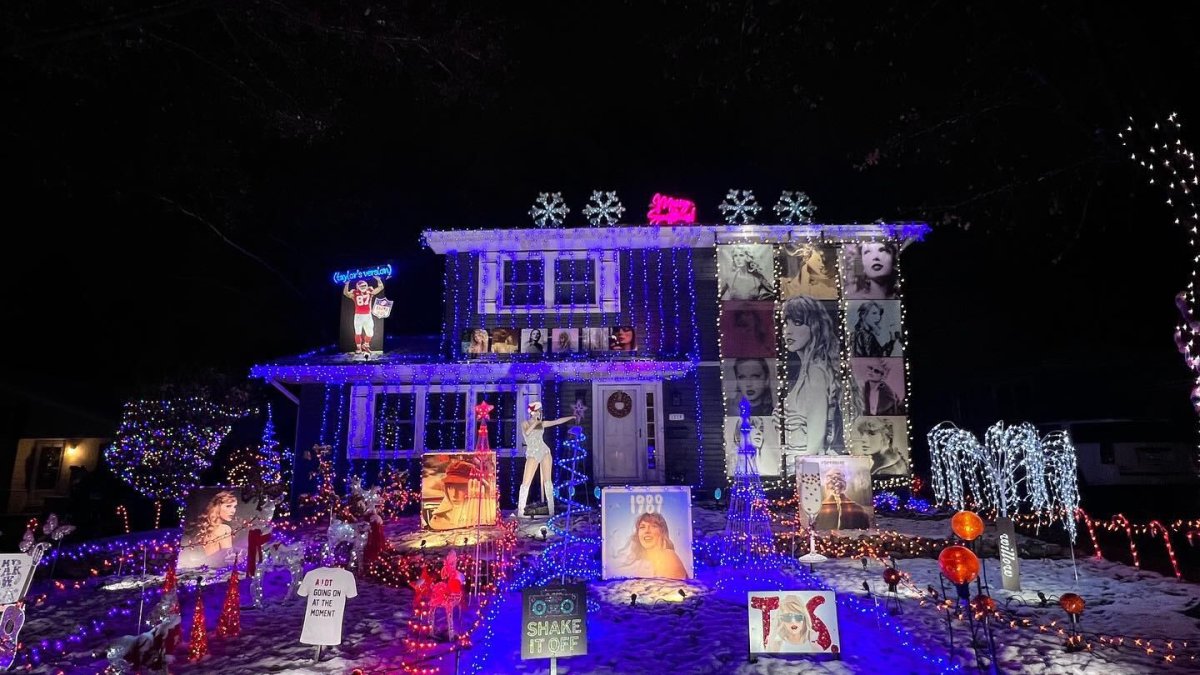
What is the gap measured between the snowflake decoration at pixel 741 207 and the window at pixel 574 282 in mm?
3735

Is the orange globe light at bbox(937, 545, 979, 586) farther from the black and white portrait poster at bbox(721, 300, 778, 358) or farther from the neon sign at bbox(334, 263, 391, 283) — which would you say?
the neon sign at bbox(334, 263, 391, 283)

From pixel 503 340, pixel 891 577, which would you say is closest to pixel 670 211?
pixel 503 340

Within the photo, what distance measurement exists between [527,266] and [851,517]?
1000 cm

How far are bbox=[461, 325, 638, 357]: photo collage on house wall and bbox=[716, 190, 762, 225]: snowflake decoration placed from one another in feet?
12.7

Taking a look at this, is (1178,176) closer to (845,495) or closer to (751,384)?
(845,495)

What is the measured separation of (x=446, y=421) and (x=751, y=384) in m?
7.57

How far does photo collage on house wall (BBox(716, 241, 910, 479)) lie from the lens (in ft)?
48.1

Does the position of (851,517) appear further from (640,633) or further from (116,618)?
(116,618)

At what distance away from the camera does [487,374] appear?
14258 mm

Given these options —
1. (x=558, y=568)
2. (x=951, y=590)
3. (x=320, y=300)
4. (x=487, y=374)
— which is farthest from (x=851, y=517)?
(x=320, y=300)

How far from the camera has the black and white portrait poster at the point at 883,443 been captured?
14570 mm

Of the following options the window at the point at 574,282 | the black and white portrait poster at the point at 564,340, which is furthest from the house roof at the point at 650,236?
the black and white portrait poster at the point at 564,340

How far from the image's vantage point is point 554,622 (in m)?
4.90

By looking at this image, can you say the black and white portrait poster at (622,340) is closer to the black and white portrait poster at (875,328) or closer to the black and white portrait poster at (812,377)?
the black and white portrait poster at (812,377)
